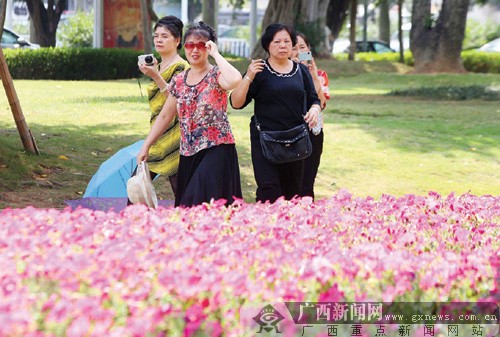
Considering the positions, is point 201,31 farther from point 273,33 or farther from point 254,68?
point 273,33

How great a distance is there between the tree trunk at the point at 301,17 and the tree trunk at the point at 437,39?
10.2 feet

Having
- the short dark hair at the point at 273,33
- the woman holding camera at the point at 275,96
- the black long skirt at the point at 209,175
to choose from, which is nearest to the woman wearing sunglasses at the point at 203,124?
the black long skirt at the point at 209,175

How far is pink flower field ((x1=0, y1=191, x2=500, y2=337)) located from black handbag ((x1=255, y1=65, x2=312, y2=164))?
171 centimetres

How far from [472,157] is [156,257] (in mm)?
10030

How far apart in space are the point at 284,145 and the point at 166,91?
34.8 inches

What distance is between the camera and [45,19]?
1666 inches

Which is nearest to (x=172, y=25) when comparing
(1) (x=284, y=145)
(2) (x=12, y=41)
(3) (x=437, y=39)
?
(1) (x=284, y=145)

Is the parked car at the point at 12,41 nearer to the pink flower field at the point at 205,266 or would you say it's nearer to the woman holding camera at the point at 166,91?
the woman holding camera at the point at 166,91

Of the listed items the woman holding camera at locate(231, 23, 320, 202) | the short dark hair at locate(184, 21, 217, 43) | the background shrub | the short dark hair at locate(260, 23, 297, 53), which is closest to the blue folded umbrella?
the woman holding camera at locate(231, 23, 320, 202)

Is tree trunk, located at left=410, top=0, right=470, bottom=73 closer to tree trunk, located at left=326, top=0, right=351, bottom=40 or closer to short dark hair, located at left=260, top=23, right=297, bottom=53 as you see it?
tree trunk, located at left=326, top=0, right=351, bottom=40

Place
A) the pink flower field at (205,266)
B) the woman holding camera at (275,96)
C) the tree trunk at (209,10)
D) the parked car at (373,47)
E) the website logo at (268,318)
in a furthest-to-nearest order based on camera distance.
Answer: the parked car at (373,47), the tree trunk at (209,10), the woman holding camera at (275,96), the website logo at (268,318), the pink flower field at (205,266)

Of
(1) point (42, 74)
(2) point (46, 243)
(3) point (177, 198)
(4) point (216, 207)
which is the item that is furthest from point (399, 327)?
(1) point (42, 74)

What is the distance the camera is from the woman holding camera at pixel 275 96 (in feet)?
24.5

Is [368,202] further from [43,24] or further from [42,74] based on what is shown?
[43,24]
